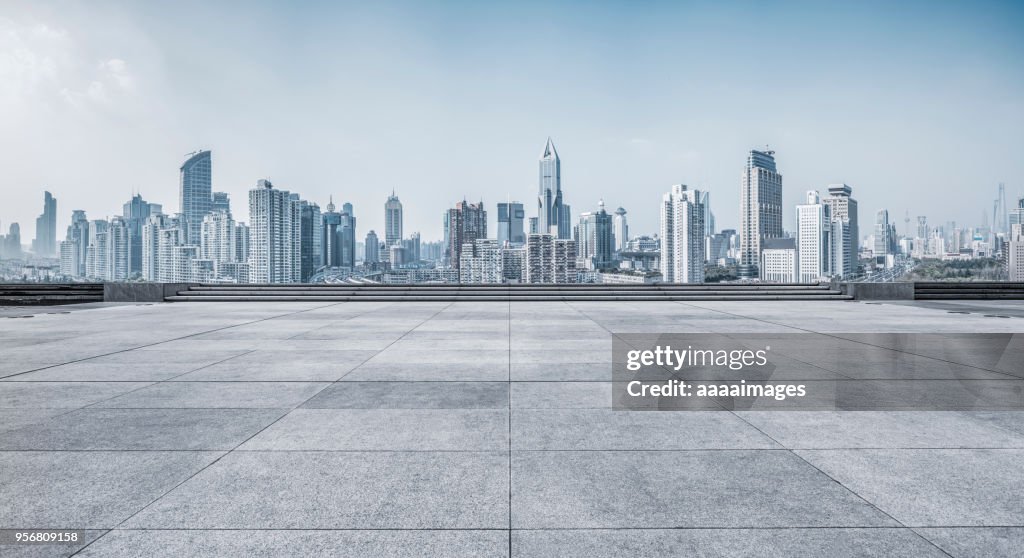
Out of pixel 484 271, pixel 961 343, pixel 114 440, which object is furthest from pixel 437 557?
pixel 484 271

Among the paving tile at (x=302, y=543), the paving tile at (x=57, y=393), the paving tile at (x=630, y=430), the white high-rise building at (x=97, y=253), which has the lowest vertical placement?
the paving tile at (x=302, y=543)

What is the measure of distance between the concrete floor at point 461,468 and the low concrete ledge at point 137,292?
16210 millimetres

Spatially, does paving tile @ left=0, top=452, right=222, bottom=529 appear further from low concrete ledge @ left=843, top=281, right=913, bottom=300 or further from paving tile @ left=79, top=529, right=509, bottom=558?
low concrete ledge @ left=843, top=281, right=913, bottom=300

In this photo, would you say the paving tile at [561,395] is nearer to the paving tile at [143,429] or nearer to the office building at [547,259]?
the paving tile at [143,429]

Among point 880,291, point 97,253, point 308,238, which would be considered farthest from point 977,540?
point 97,253

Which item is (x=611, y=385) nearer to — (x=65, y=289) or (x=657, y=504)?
(x=657, y=504)

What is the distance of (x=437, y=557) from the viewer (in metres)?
3.04

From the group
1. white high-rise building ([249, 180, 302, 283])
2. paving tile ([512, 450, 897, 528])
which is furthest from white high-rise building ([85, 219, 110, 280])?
A: paving tile ([512, 450, 897, 528])

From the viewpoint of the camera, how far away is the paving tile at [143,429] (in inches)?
194

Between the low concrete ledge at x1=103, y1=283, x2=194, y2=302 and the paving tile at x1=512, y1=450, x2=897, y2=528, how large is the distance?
79.2ft

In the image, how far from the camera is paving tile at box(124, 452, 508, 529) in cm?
347

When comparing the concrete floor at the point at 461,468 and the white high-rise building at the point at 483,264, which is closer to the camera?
the concrete floor at the point at 461,468
